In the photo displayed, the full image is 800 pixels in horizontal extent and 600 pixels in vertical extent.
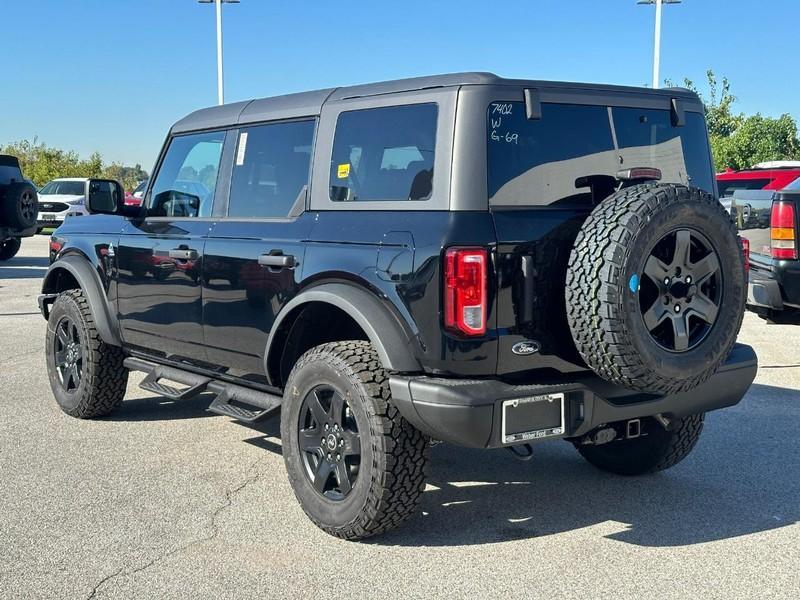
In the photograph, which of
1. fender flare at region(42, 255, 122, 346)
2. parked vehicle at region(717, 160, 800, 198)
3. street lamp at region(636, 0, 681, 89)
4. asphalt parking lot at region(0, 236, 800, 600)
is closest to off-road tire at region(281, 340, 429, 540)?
asphalt parking lot at region(0, 236, 800, 600)

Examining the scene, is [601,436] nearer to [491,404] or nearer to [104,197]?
[491,404]

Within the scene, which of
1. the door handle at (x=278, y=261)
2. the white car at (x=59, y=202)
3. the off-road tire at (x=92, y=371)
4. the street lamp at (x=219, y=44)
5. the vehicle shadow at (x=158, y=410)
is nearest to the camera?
the door handle at (x=278, y=261)

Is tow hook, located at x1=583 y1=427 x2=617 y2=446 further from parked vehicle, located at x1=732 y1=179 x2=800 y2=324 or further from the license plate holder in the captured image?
parked vehicle, located at x1=732 y1=179 x2=800 y2=324

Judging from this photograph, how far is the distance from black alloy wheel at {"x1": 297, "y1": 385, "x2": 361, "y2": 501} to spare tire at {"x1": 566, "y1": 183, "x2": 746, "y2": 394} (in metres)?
1.07

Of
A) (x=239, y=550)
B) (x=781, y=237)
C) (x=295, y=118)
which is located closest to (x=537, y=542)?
(x=239, y=550)

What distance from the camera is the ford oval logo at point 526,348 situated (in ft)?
12.1

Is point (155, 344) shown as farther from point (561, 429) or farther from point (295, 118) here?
point (561, 429)

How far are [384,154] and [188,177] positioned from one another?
1.74 meters

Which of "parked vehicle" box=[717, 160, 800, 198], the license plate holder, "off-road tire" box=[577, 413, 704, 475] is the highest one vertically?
"parked vehicle" box=[717, 160, 800, 198]

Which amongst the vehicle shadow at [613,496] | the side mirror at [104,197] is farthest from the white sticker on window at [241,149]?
the vehicle shadow at [613,496]

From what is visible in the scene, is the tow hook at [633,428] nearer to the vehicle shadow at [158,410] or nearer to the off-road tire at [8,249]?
the vehicle shadow at [158,410]

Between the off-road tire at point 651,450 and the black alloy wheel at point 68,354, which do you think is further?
the black alloy wheel at point 68,354

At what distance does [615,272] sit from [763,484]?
2.00 metres

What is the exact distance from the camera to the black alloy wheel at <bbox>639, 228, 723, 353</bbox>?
3.68 meters
